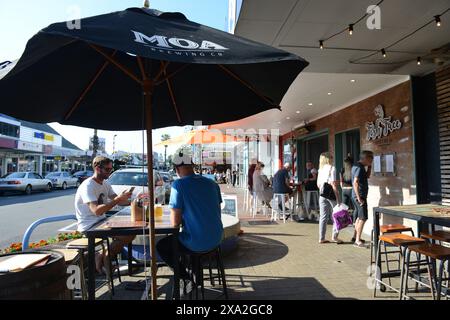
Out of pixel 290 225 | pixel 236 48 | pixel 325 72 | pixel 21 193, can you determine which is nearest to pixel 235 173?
pixel 21 193

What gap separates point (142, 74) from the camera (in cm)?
249

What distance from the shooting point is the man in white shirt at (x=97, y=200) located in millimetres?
3779

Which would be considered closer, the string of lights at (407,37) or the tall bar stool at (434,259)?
the tall bar stool at (434,259)

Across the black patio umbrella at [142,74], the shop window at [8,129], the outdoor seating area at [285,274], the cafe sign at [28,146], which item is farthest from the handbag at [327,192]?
the shop window at [8,129]

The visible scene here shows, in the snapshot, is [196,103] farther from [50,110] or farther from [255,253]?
[255,253]

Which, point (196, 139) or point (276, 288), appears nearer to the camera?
point (276, 288)

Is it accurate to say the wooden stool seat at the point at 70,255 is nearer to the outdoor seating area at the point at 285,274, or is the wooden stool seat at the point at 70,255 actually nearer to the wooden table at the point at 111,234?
the outdoor seating area at the point at 285,274

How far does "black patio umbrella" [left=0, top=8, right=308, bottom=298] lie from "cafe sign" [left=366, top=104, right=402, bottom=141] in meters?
4.76

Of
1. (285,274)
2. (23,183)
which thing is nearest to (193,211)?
(285,274)

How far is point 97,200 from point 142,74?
2.07 metres

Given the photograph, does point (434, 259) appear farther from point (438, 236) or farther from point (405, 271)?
point (438, 236)

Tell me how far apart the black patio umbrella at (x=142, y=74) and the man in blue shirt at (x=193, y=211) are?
2.44ft

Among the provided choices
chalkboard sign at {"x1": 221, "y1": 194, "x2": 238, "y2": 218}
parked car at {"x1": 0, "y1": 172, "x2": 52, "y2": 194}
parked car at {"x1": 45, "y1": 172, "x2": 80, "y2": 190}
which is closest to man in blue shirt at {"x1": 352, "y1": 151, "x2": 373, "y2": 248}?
chalkboard sign at {"x1": 221, "y1": 194, "x2": 238, "y2": 218}

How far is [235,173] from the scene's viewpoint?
26578mm
